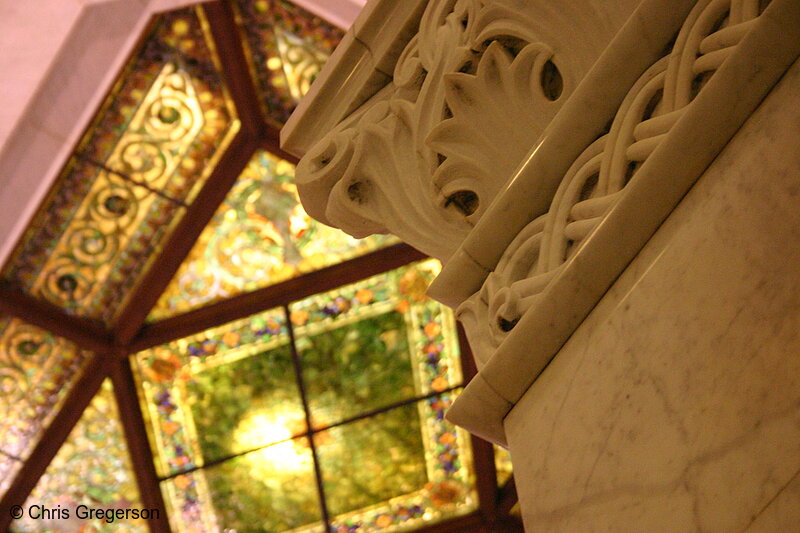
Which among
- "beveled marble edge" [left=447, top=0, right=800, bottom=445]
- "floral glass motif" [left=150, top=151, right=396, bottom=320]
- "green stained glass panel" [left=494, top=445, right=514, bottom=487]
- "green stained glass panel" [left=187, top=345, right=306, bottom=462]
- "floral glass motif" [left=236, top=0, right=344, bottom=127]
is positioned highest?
"floral glass motif" [left=236, top=0, right=344, bottom=127]

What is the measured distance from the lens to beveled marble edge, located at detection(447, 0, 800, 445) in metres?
0.84

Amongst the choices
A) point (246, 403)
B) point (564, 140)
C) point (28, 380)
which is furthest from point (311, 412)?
point (564, 140)

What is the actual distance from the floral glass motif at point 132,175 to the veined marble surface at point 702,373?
3.28m

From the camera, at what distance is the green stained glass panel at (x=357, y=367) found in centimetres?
484

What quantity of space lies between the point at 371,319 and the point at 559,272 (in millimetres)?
3839

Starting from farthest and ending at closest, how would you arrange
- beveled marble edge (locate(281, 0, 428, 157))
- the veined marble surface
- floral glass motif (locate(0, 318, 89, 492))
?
floral glass motif (locate(0, 318, 89, 492)) → beveled marble edge (locate(281, 0, 428, 157)) → the veined marble surface

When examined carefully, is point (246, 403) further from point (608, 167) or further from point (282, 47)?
point (608, 167)

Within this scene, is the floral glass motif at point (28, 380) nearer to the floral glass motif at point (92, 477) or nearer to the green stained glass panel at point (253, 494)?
the floral glass motif at point (92, 477)

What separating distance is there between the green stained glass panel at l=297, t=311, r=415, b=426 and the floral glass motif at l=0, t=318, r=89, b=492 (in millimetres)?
1052

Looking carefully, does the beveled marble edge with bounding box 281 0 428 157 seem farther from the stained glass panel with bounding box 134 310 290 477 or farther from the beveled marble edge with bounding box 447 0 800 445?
the stained glass panel with bounding box 134 310 290 477

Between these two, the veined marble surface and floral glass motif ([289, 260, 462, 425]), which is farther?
floral glass motif ([289, 260, 462, 425])

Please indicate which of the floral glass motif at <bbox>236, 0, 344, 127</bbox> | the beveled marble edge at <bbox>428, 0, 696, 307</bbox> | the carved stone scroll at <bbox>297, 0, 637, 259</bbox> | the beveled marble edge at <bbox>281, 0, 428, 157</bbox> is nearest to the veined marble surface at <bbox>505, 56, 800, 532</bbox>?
the beveled marble edge at <bbox>428, 0, 696, 307</bbox>

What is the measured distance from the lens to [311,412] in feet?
16.4

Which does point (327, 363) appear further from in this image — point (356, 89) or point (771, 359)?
point (771, 359)
